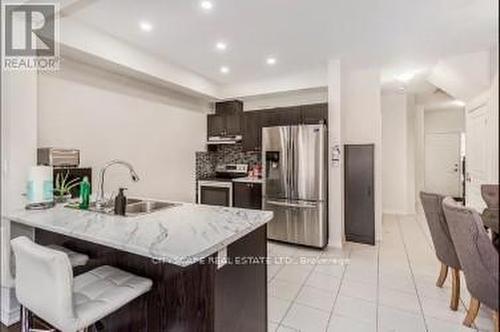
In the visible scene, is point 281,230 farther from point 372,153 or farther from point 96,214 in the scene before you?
point 96,214

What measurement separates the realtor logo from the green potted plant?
0.99 metres

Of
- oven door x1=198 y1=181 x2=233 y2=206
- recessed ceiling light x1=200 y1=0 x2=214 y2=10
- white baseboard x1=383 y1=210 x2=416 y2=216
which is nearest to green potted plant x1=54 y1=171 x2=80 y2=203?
recessed ceiling light x1=200 y1=0 x2=214 y2=10

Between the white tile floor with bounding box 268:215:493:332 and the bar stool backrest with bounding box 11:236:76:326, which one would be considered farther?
the white tile floor with bounding box 268:215:493:332

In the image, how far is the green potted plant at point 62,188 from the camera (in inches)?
93.4

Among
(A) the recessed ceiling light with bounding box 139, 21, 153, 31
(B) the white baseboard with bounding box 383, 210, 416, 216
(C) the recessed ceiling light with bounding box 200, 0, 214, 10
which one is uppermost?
(A) the recessed ceiling light with bounding box 139, 21, 153, 31

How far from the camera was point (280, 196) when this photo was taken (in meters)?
3.87

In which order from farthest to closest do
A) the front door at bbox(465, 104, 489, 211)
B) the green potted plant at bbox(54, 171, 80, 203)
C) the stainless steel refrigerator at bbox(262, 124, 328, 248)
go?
the stainless steel refrigerator at bbox(262, 124, 328, 248) < the green potted plant at bbox(54, 171, 80, 203) < the front door at bbox(465, 104, 489, 211)

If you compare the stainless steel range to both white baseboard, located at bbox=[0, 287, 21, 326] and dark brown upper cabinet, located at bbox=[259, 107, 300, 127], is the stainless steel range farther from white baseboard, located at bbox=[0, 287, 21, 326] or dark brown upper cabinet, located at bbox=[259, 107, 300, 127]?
white baseboard, located at bbox=[0, 287, 21, 326]

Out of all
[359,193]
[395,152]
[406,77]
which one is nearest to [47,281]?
[359,193]

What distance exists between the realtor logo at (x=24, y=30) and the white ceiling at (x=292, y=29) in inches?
13.5

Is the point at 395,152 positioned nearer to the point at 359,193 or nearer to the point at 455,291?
the point at 359,193

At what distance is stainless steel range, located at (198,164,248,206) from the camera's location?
4531mm

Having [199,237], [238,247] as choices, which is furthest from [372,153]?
[199,237]

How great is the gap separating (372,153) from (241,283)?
3.08 metres
